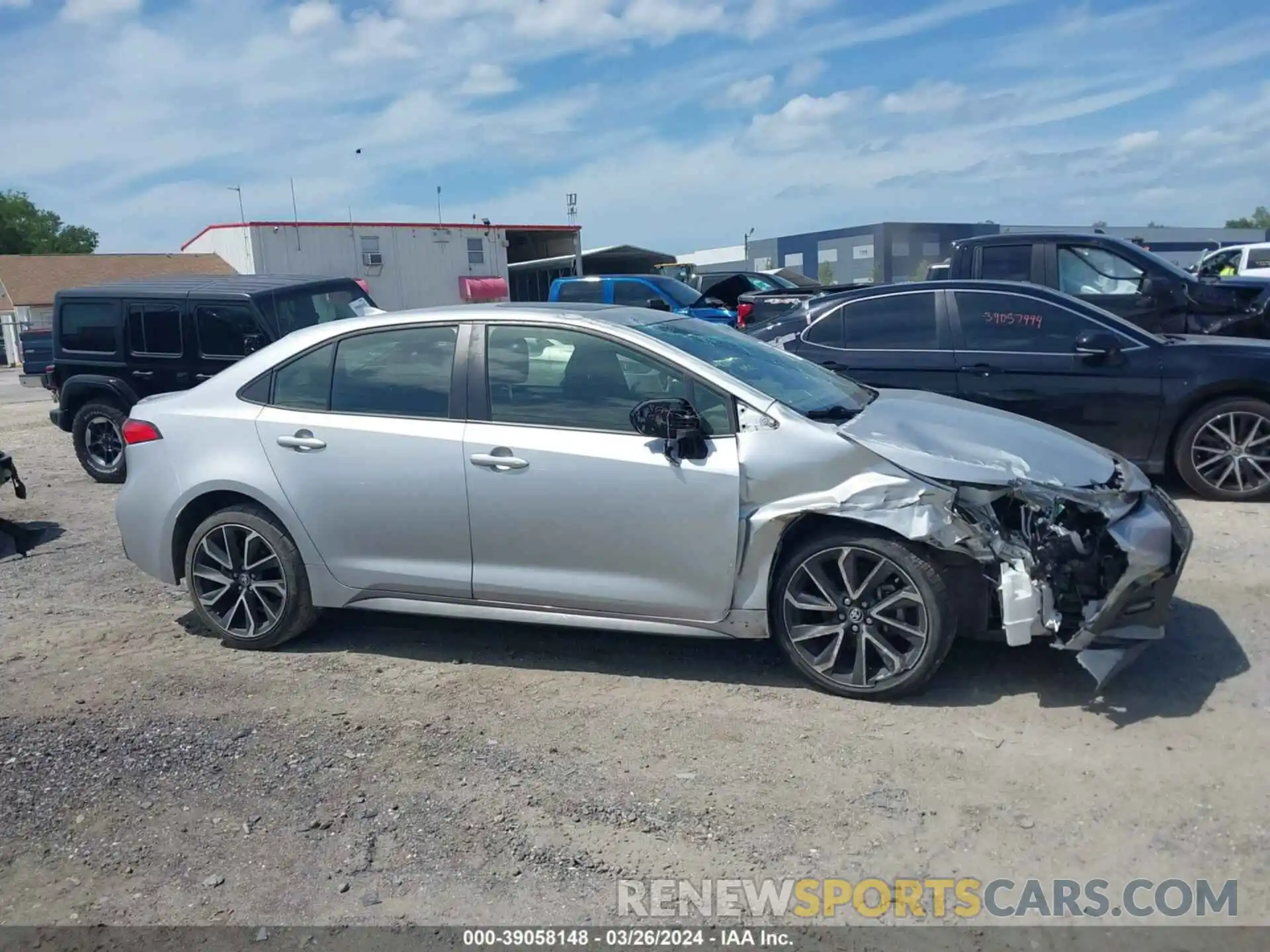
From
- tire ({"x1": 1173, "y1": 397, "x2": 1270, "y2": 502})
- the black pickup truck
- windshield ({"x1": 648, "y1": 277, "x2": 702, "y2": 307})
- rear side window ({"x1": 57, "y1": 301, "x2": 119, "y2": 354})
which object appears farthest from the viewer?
windshield ({"x1": 648, "y1": 277, "x2": 702, "y2": 307})

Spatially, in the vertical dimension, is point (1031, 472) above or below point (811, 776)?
above

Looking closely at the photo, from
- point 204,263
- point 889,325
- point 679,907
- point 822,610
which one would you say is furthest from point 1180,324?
point 204,263

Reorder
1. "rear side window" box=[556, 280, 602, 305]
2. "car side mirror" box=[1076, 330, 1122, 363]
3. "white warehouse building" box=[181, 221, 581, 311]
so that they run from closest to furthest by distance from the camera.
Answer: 1. "car side mirror" box=[1076, 330, 1122, 363]
2. "rear side window" box=[556, 280, 602, 305]
3. "white warehouse building" box=[181, 221, 581, 311]

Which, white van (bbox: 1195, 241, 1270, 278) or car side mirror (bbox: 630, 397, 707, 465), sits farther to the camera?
white van (bbox: 1195, 241, 1270, 278)

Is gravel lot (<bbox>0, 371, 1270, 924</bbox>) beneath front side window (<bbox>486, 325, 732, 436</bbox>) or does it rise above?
beneath

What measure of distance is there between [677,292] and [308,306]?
31.3ft

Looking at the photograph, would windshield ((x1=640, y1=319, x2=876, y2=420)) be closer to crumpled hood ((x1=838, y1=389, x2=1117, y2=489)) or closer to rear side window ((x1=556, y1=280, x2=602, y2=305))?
crumpled hood ((x1=838, y1=389, x2=1117, y2=489))

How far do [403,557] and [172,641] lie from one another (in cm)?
157

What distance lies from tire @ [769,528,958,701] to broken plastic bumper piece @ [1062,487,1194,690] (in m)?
0.53

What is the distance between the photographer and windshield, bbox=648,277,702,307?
722 inches

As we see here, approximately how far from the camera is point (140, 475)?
5559mm

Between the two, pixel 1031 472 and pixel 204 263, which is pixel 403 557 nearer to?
pixel 1031 472

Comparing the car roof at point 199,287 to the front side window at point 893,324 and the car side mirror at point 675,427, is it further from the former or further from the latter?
the car side mirror at point 675,427

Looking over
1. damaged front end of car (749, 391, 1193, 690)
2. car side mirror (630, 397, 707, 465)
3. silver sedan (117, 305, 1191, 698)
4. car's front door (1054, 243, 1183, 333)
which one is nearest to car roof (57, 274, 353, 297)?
silver sedan (117, 305, 1191, 698)
